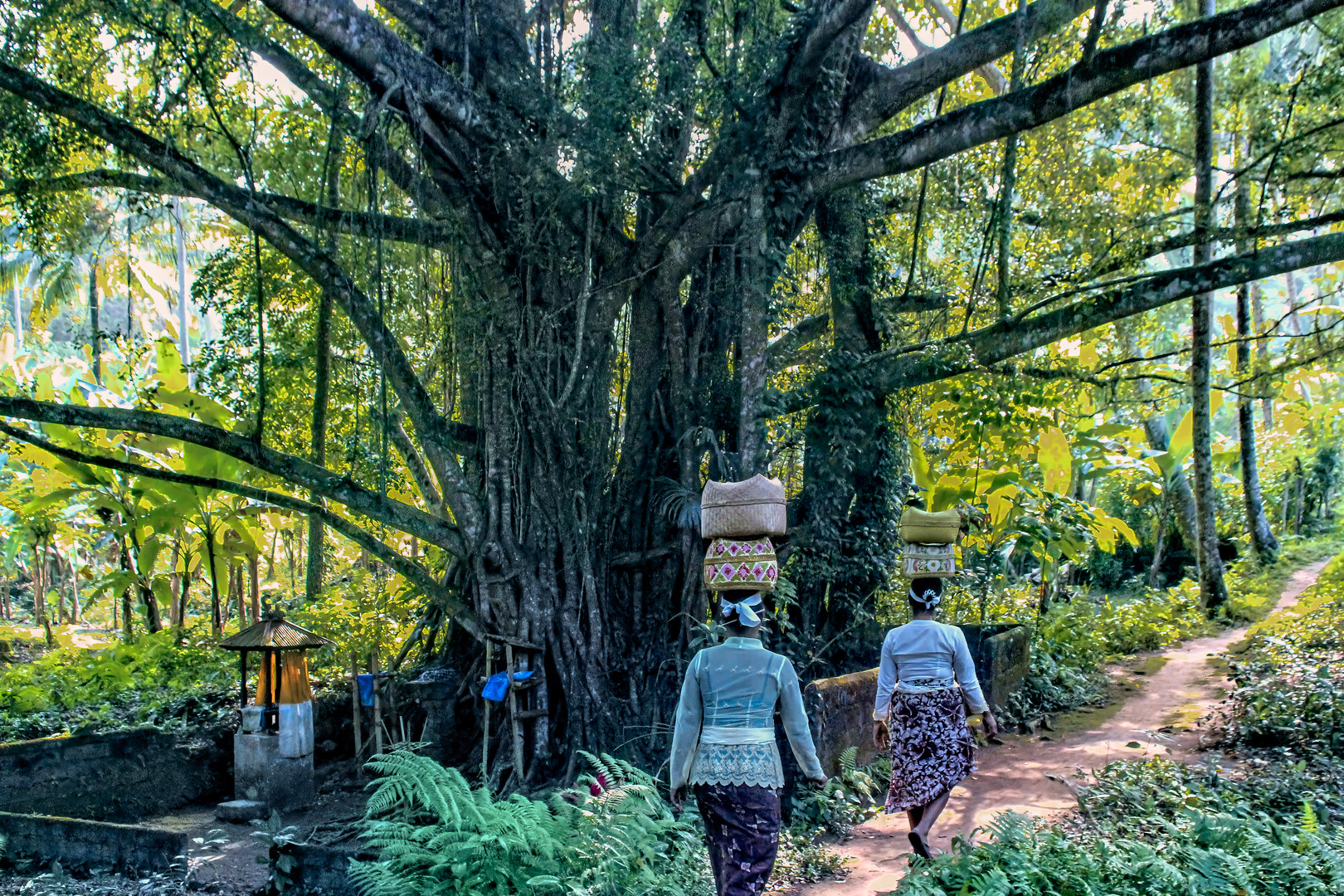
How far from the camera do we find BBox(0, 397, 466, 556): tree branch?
7.27 m

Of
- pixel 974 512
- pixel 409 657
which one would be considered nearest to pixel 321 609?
pixel 409 657

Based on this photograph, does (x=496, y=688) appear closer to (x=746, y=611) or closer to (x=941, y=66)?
(x=746, y=611)

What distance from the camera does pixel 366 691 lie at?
9828 millimetres

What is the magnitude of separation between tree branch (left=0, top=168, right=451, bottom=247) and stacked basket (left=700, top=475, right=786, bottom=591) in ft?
16.7

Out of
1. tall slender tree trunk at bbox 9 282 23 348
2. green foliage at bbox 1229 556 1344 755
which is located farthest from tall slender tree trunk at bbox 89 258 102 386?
tall slender tree trunk at bbox 9 282 23 348

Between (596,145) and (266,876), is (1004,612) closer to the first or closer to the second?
(596,145)

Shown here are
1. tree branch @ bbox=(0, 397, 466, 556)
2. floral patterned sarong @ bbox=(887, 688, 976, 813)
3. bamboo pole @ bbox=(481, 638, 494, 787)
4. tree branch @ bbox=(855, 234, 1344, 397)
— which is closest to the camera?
floral patterned sarong @ bbox=(887, 688, 976, 813)

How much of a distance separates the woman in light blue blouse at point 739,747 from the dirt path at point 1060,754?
161cm

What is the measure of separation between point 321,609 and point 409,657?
3.73 ft

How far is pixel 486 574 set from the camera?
8.60 m

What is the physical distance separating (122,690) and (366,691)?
103 inches

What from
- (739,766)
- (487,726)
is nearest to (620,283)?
(487,726)

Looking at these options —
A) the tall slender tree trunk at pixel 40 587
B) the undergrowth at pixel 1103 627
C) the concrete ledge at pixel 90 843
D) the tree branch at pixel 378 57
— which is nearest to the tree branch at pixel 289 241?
the tree branch at pixel 378 57

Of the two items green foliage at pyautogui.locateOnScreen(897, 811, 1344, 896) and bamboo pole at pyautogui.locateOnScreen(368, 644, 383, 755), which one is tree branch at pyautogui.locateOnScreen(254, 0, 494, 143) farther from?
green foliage at pyautogui.locateOnScreen(897, 811, 1344, 896)
